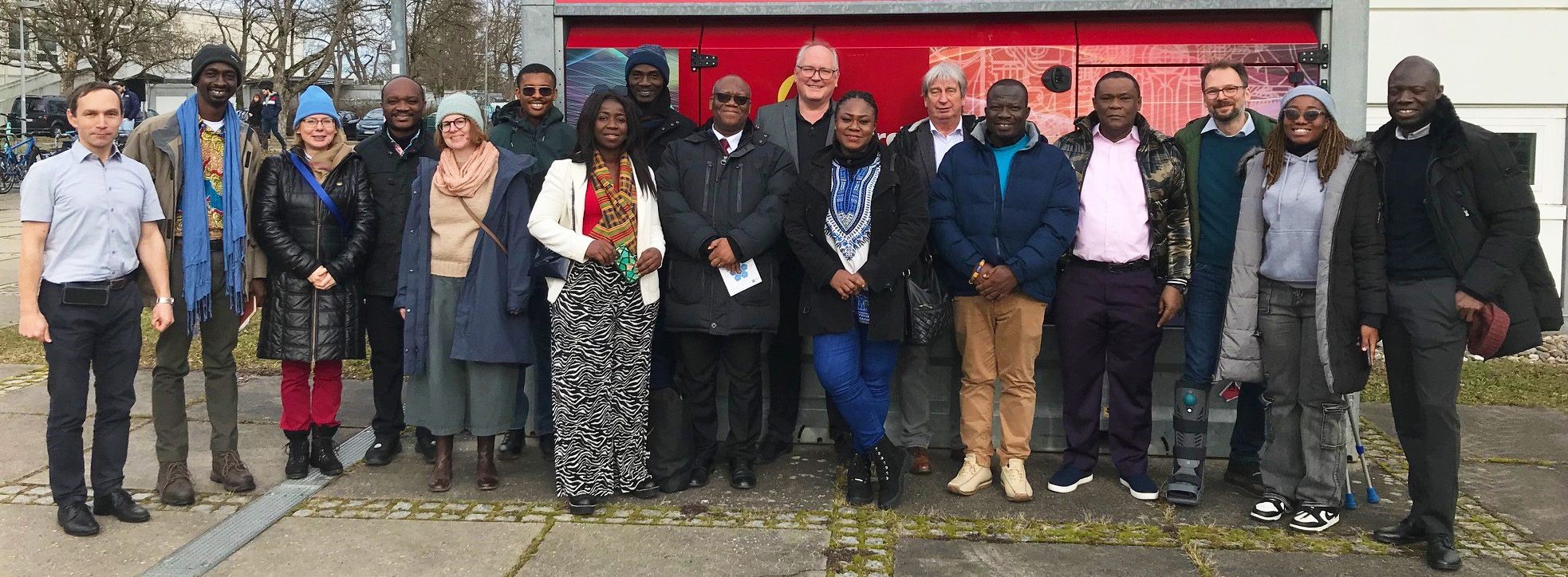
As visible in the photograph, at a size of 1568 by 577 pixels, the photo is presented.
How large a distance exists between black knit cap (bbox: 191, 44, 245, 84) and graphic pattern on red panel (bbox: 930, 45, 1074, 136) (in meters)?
3.08

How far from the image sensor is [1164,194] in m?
4.91

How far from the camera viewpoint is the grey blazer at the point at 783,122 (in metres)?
→ 5.40

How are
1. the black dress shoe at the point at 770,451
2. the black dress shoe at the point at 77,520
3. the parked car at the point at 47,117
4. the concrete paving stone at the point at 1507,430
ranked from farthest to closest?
the parked car at the point at 47,117 → the concrete paving stone at the point at 1507,430 → the black dress shoe at the point at 770,451 → the black dress shoe at the point at 77,520

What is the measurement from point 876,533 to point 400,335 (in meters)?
2.42

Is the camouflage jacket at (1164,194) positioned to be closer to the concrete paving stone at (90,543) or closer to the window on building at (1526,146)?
the concrete paving stone at (90,543)

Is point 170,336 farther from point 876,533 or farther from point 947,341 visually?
point 947,341

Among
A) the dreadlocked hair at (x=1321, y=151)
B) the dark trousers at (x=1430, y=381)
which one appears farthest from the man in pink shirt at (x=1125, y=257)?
the dark trousers at (x=1430, y=381)

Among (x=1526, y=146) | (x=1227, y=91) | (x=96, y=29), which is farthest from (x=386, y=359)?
(x=96, y=29)

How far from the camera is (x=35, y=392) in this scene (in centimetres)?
697

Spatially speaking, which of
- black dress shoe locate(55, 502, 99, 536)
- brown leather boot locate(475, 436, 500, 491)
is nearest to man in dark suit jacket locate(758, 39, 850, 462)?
brown leather boot locate(475, 436, 500, 491)

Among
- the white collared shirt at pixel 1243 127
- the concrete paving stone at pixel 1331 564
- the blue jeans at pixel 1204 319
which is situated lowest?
the concrete paving stone at pixel 1331 564

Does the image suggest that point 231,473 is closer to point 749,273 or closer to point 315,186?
point 315,186

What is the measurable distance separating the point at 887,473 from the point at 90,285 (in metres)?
3.09

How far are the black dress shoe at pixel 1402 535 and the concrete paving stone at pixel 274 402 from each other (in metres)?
4.77
